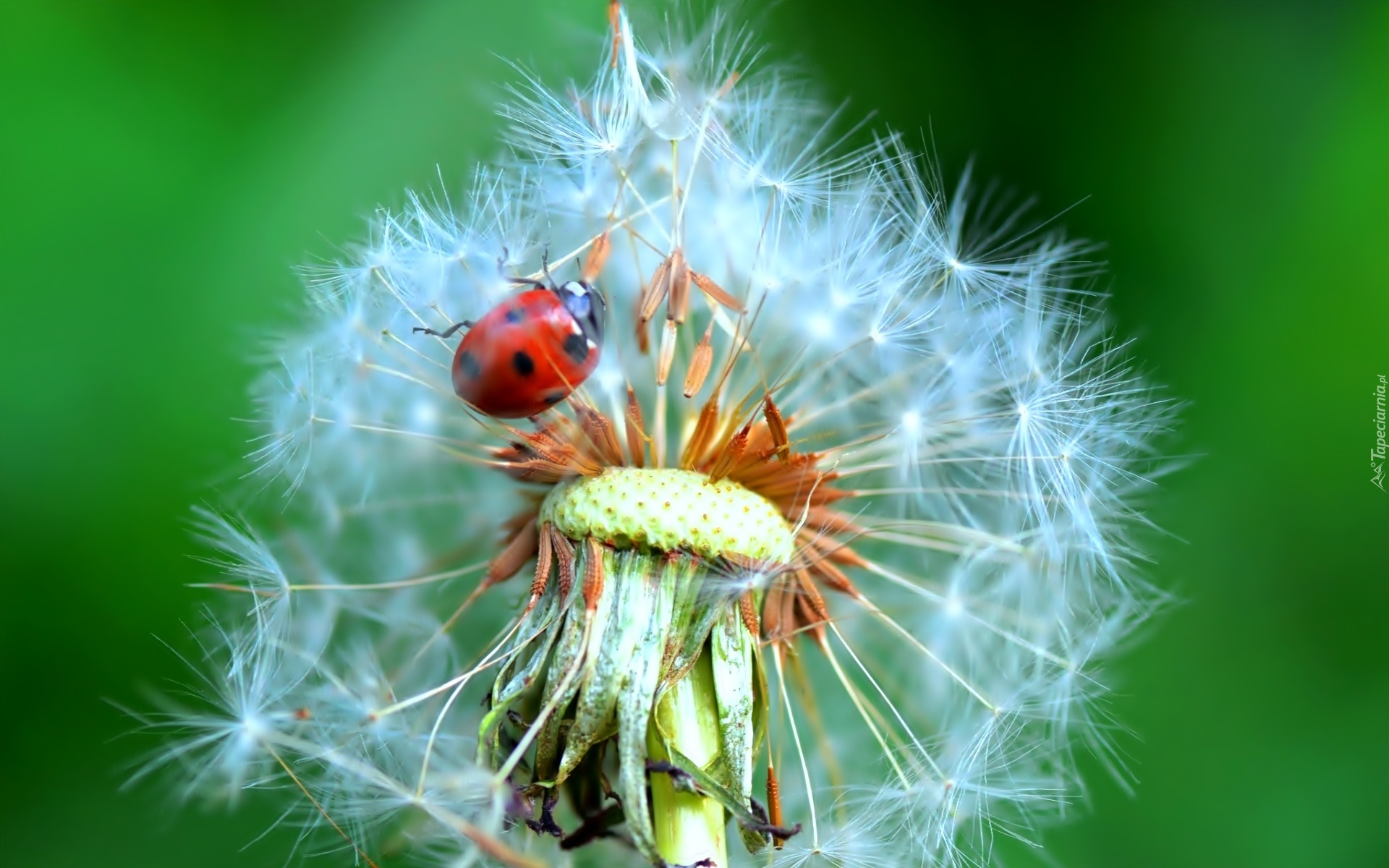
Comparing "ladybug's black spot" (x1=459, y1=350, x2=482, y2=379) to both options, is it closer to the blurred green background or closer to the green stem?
the green stem

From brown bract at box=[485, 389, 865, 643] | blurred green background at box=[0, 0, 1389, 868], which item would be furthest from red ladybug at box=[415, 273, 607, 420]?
blurred green background at box=[0, 0, 1389, 868]

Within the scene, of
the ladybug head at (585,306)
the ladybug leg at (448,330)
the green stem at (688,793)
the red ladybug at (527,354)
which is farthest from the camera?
the ladybug leg at (448,330)

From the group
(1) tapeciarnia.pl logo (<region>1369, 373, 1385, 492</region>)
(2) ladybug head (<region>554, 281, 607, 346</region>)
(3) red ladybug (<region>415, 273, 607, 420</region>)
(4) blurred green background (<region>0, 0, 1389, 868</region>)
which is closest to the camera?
(3) red ladybug (<region>415, 273, 607, 420</region>)

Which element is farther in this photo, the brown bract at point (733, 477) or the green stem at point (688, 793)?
the brown bract at point (733, 477)

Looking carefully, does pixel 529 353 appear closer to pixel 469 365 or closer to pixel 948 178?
pixel 469 365

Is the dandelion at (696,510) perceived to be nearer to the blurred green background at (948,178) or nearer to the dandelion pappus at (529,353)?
the dandelion pappus at (529,353)

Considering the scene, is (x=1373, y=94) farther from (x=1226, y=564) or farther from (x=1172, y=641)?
(x=1172, y=641)

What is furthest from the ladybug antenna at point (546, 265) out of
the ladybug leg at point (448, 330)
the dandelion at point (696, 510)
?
the ladybug leg at point (448, 330)
